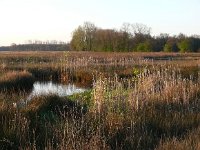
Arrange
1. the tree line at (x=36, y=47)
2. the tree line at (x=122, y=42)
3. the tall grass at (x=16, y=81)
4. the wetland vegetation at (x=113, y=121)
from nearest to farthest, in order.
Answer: the wetland vegetation at (x=113, y=121) < the tall grass at (x=16, y=81) < the tree line at (x=122, y=42) < the tree line at (x=36, y=47)

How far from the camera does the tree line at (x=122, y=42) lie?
68.5 metres

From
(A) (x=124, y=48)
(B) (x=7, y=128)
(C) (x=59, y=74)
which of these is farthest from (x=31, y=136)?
(A) (x=124, y=48)

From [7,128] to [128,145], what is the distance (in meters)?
1.98

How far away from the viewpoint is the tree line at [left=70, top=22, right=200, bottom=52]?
2696 inches

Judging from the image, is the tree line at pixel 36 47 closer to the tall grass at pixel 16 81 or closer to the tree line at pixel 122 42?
the tree line at pixel 122 42

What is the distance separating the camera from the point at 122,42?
69562mm

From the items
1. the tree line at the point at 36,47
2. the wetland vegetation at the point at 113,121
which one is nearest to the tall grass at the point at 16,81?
the wetland vegetation at the point at 113,121

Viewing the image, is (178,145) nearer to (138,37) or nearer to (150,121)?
(150,121)

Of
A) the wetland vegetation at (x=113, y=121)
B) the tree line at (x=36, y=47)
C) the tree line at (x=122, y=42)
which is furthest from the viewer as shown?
the tree line at (x=36, y=47)

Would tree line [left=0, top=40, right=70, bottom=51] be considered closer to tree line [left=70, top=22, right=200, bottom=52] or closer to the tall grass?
tree line [left=70, top=22, right=200, bottom=52]

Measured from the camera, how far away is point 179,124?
7.46 meters

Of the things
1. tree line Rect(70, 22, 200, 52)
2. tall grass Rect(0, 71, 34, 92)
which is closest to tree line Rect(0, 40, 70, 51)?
tree line Rect(70, 22, 200, 52)

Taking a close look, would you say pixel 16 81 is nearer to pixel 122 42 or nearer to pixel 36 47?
pixel 122 42

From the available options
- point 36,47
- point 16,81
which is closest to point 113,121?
point 16,81
